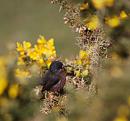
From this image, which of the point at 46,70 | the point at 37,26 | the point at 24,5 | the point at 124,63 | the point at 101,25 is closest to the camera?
the point at 124,63

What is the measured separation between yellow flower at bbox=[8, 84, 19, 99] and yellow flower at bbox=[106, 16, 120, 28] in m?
1.91

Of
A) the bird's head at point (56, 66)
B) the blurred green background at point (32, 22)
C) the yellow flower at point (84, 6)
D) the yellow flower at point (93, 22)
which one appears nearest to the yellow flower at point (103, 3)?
the yellow flower at point (93, 22)

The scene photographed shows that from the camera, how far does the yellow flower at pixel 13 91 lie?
7.43 feet

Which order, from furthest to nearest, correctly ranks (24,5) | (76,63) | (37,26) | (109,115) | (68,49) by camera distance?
(24,5), (37,26), (68,49), (76,63), (109,115)

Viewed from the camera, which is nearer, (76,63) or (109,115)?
(109,115)

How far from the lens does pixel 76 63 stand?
5.76m

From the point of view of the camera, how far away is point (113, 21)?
4.47 m

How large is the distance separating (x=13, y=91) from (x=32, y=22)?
53.7 ft

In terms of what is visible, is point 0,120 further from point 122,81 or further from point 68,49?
point 68,49

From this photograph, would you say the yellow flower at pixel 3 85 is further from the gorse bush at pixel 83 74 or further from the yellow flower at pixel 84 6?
the yellow flower at pixel 84 6

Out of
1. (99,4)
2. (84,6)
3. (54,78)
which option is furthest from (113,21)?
(54,78)

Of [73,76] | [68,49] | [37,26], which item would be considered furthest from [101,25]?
[37,26]

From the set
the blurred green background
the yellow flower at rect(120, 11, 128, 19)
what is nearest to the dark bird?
the yellow flower at rect(120, 11, 128, 19)

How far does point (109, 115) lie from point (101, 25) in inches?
130
